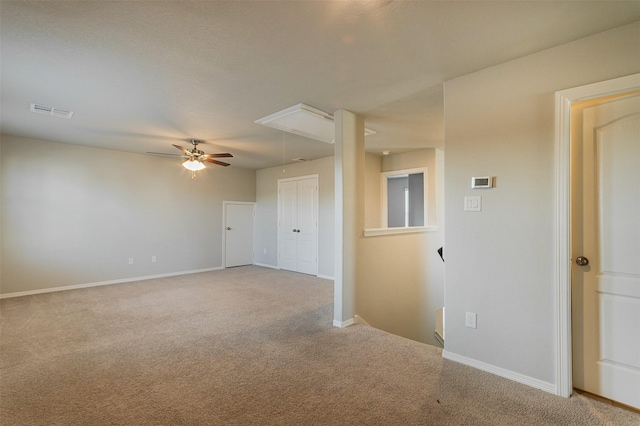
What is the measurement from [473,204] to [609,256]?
0.93 metres

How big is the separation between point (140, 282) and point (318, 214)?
383 cm

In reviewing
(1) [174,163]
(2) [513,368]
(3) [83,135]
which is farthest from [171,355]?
(1) [174,163]

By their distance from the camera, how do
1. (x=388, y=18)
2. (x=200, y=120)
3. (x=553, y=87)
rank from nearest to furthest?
(x=388, y=18) → (x=553, y=87) → (x=200, y=120)

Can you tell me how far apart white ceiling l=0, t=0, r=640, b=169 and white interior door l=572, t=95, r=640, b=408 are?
0.69 meters

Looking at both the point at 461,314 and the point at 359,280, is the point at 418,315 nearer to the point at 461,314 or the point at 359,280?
the point at 359,280

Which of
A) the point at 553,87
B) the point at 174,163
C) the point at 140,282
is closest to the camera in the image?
the point at 553,87

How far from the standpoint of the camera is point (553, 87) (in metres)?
2.14

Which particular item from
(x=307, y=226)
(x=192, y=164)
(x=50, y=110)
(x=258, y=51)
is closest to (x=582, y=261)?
(x=258, y=51)

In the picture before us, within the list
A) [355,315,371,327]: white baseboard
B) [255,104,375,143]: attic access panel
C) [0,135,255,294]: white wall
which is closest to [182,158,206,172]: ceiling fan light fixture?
[255,104,375,143]: attic access panel

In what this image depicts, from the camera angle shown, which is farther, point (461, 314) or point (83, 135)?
point (83, 135)

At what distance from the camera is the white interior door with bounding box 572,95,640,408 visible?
1936mm

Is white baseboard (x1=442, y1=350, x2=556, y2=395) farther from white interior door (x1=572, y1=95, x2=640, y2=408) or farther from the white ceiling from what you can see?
the white ceiling

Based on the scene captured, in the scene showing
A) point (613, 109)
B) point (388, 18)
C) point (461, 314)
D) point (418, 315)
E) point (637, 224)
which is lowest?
point (418, 315)

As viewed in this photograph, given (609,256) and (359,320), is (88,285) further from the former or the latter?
(609,256)
